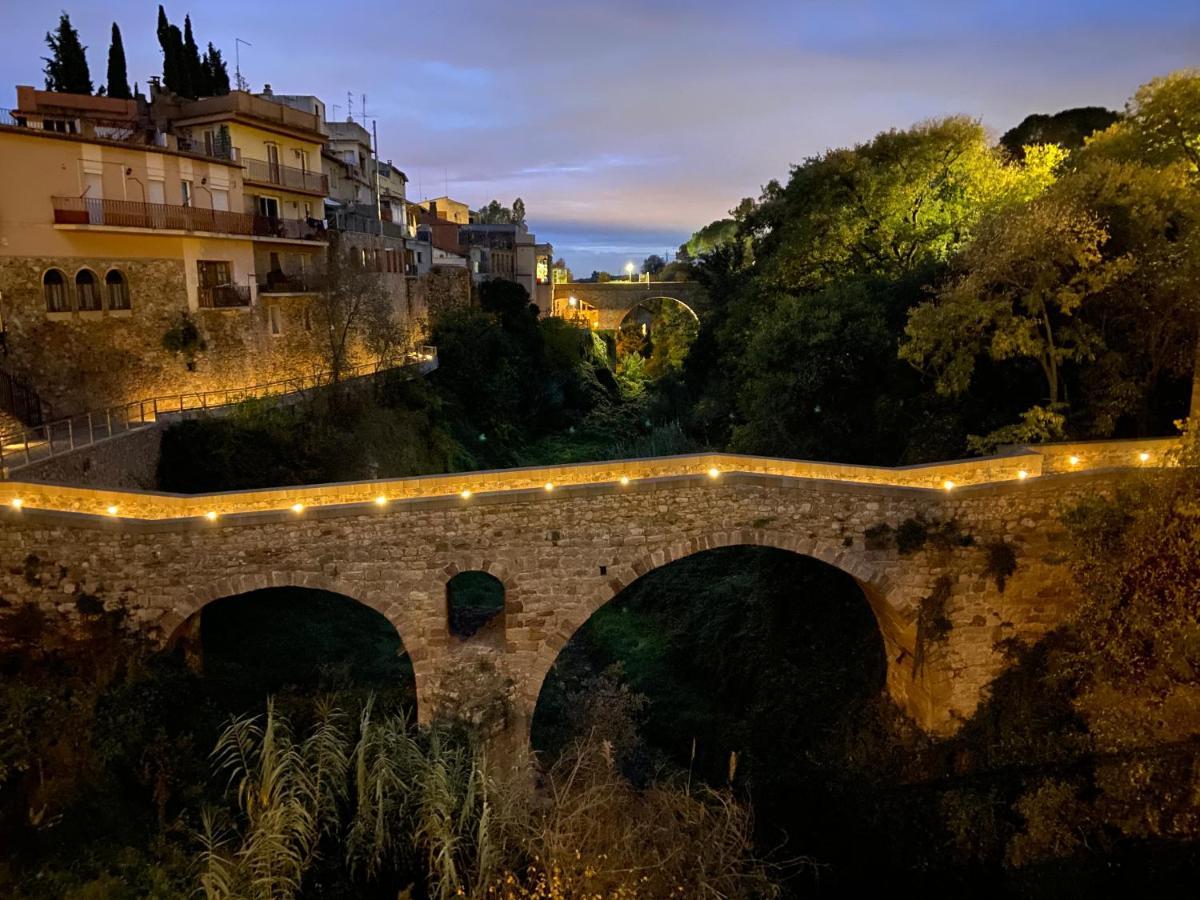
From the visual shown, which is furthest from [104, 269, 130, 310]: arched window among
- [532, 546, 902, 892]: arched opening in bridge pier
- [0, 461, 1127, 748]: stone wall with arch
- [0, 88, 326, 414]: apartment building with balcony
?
[532, 546, 902, 892]: arched opening in bridge pier

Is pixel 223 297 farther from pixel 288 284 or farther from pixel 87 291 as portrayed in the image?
pixel 87 291

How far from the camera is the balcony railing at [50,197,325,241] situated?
20406 millimetres

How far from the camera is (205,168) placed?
2444 centimetres

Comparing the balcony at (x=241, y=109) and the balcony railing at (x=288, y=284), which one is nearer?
the balcony at (x=241, y=109)

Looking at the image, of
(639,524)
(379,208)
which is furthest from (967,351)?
(379,208)

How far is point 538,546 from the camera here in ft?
48.2

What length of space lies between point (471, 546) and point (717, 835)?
6506 millimetres

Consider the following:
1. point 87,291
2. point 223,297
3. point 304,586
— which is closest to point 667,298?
point 223,297

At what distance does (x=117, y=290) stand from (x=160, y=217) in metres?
2.45

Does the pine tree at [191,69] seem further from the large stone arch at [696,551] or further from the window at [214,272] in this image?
the large stone arch at [696,551]

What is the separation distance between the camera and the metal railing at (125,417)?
16344 mm

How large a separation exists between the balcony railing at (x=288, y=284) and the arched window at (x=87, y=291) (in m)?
5.88

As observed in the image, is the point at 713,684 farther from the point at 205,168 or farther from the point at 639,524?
the point at 205,168

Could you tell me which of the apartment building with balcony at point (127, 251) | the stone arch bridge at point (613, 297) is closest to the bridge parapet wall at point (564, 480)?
the apartment building with balcony at point (127, 251)
